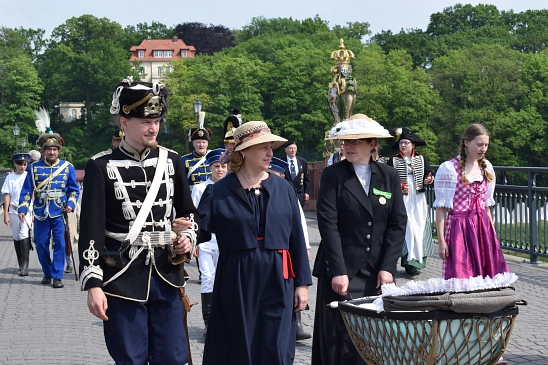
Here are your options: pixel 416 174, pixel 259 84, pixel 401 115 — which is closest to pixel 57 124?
pixel 259 84

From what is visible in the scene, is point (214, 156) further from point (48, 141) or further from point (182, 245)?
point (48, 141)

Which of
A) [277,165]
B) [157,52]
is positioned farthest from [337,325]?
[157,52]

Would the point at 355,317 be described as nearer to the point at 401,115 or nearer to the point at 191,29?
the point at 401,115

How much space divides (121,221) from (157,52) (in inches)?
5251

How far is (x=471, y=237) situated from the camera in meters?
7.61

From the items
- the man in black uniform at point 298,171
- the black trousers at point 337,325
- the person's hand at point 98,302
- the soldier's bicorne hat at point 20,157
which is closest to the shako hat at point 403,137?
the man in black uniform at point 298,171

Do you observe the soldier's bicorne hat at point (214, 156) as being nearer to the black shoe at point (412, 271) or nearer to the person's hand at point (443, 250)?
the person's hand at point (443, 250)

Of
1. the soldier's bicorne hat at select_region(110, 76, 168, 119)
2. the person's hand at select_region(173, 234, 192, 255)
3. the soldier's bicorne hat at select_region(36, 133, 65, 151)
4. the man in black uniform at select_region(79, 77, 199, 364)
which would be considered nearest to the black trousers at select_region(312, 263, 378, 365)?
the man in black uniform at select_region(79, 77, 199, 364)

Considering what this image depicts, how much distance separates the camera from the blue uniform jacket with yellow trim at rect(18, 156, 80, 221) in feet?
42.4

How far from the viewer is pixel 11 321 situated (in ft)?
31.2

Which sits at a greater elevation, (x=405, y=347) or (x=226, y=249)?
(x=226, y=249)

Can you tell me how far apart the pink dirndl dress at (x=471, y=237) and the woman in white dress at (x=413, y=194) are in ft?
15.9

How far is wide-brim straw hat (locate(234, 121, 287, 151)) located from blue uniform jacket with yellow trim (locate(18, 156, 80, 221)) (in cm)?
776

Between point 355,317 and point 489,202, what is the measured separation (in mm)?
3382
